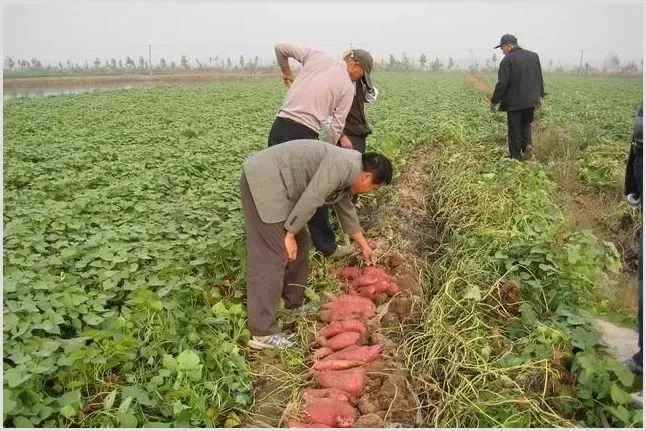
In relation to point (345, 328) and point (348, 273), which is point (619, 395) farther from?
point (348, 273)

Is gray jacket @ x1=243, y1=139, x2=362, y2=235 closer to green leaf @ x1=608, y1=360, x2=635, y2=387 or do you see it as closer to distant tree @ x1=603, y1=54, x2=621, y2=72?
green leaf @ x1=608, y1=360, x2=635, y2=387

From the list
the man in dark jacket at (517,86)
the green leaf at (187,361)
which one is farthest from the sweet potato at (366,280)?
the man in dark jacket at (517,86)

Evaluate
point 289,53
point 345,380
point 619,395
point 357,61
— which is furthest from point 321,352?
point 289,53

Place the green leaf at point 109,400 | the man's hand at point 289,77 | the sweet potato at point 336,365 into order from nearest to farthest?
the green leaf at point 109,400 < the sweet potato at point 336,365 < the man's hand at point 289,77

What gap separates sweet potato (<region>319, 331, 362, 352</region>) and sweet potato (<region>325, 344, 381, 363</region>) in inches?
1.8

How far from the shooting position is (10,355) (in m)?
2.45

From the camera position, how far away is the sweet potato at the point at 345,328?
323 cm

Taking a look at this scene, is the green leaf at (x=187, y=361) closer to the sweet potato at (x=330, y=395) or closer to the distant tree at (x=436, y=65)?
the sweet potato at (x=330, y=395)

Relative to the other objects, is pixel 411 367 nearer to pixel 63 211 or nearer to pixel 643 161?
pixel 643 161

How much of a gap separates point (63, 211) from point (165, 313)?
1.87 meters

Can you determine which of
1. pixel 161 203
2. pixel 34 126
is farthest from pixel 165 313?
pixel 34 126

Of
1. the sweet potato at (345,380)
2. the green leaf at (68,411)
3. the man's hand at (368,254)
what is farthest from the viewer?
the man's hand at (368,254)

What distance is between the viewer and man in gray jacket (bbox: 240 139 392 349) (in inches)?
125

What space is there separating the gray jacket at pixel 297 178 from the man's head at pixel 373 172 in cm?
4
